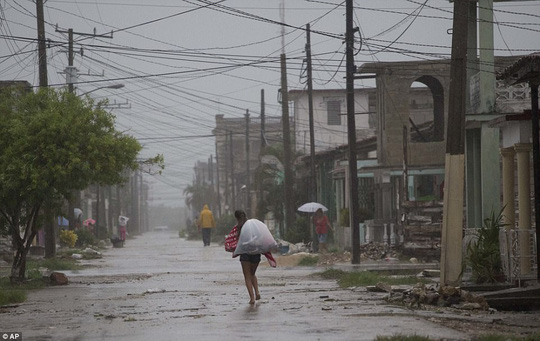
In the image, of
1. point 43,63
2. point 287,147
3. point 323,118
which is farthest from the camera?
point 323,118

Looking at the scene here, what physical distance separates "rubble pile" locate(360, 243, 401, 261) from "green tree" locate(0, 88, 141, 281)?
1287cm

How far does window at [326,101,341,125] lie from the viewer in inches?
3066

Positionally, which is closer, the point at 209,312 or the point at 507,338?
the point at 507,338

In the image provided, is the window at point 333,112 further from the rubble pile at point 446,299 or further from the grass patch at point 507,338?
the grass patch at point 507,338

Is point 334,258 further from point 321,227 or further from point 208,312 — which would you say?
point 208,312

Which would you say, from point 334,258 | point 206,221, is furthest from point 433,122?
Answer: point 206,221

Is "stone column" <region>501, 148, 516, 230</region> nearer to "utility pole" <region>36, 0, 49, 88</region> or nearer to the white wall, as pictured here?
"utility pole" <region>36, 0, 49, 88</region>

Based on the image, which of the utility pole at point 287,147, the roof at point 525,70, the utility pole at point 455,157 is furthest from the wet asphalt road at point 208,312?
the utility pole at point 287,147

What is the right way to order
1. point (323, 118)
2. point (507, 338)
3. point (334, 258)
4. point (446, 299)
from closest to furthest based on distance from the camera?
1. point (507, 338)
2. point (446, 299)
3. point (334, 258)
4. point (323, 118)

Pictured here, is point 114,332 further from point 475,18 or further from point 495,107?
point 475,18

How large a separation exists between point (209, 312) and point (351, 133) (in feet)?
56.1

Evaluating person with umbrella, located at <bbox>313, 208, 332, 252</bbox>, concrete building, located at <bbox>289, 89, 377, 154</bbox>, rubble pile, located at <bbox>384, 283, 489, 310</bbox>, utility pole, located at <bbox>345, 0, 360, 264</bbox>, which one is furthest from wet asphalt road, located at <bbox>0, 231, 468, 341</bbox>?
concrete building, located at <bbox>289, 89, 377, 154</bbox>

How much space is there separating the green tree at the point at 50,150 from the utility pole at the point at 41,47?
313 inches

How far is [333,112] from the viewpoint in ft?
257
